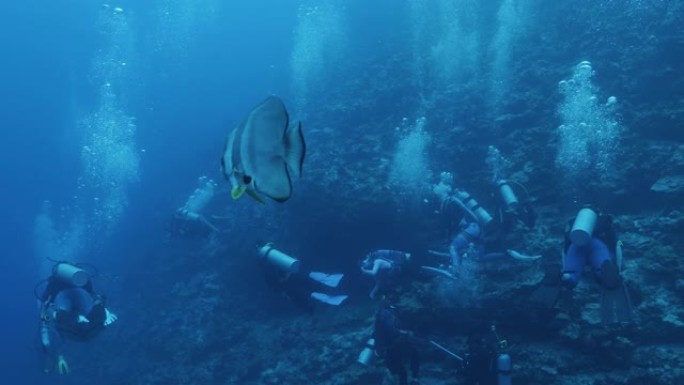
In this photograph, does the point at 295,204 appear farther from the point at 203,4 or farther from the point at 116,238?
the point at 203,4


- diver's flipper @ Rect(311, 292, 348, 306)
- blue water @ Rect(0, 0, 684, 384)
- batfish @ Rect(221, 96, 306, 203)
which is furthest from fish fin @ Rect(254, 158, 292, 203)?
blue water @ Rect(0, 0, 684, 384)

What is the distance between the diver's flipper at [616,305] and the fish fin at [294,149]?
17.2 feet

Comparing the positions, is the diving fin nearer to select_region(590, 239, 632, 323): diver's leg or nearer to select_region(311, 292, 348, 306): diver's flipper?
select_region(590, 239, 632, 323): diver's leg

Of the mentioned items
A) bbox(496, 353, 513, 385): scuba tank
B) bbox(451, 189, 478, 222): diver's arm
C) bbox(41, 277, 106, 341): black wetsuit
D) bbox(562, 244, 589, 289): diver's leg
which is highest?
bbox(451, 189, 478, 222): diver's arm

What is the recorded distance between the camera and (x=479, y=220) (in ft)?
28.0

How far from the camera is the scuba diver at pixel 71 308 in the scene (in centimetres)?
683

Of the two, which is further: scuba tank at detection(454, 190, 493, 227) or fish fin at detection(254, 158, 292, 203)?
scuba tank at detection(454, 190, 493, 227)

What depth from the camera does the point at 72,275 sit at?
22.9 feet

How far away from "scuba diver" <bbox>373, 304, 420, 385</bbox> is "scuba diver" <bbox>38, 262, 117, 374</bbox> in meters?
4.59

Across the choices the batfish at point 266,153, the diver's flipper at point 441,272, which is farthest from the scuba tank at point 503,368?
the batfish at point 266,153

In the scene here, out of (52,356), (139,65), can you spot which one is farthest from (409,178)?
(139,65)

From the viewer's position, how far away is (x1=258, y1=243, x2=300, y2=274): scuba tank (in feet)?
24.7

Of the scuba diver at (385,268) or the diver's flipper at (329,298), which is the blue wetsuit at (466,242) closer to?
the scuba diver at (385,268)

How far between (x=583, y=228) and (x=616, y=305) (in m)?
0.99
